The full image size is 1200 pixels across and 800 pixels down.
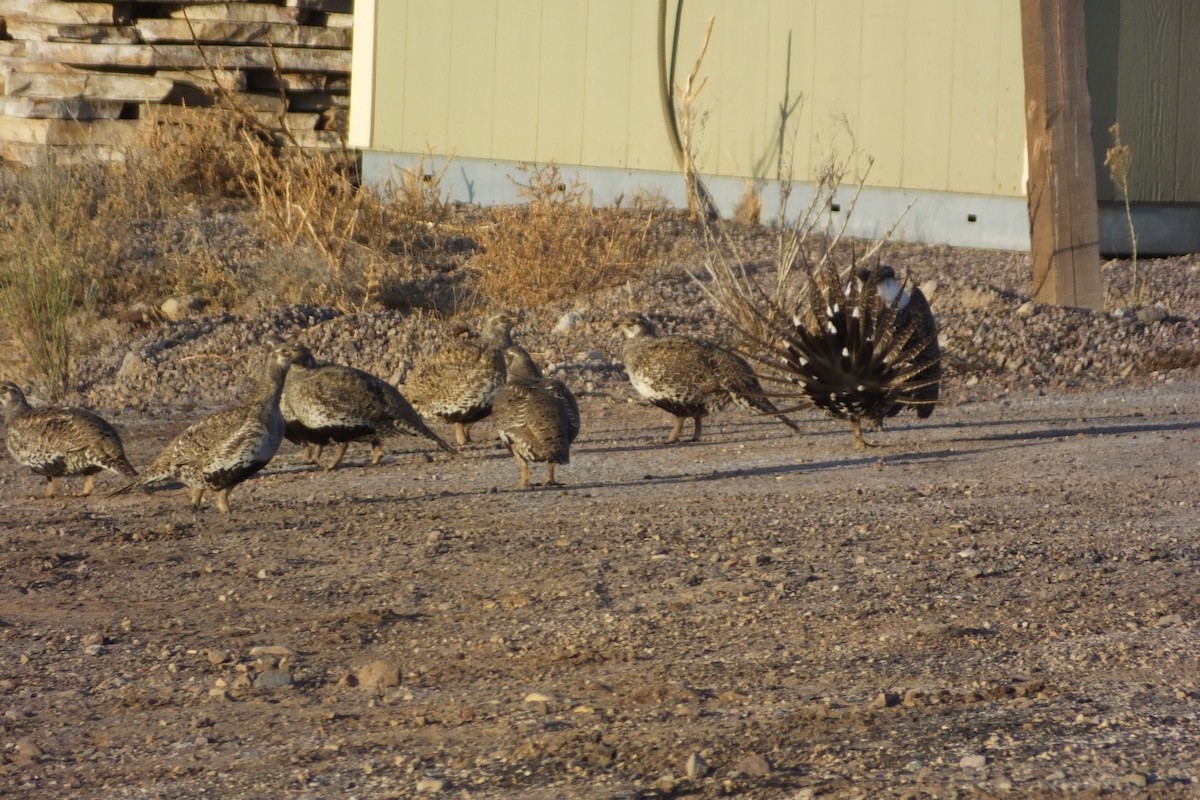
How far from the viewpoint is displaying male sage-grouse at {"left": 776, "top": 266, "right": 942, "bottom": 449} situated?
9.43 metres

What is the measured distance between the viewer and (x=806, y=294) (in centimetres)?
1310

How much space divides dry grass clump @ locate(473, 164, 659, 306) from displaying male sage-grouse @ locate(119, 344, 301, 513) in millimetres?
6407

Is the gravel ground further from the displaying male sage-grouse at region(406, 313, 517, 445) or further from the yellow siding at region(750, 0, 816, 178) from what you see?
the yellow siding at region(750, 0, 816, 178)

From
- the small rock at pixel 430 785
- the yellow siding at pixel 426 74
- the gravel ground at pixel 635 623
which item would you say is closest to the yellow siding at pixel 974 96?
the gravel ground at pixel 635 623

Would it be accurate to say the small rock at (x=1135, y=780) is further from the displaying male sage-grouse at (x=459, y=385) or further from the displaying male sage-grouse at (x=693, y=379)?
the displaying male sage-grouse at (x=459, y=385)

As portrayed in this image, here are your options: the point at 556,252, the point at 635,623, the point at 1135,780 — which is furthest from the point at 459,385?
the point at 1135,780

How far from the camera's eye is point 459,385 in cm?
1033

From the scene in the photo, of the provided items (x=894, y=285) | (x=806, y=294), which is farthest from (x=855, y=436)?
(x=806, y=294)

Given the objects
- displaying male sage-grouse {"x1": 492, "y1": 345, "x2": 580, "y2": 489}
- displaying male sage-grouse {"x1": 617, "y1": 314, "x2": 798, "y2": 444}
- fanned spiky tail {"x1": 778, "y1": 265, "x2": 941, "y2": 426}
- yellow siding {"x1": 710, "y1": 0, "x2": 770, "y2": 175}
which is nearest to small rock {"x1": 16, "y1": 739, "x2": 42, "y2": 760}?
displaying male sage-grouse {"x1": 492, "y1": 345, "x2": 580, "y2": 489}

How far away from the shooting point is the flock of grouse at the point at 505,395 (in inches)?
332

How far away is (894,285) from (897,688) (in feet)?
17.0

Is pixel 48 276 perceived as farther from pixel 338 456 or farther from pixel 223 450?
pixel 223 450

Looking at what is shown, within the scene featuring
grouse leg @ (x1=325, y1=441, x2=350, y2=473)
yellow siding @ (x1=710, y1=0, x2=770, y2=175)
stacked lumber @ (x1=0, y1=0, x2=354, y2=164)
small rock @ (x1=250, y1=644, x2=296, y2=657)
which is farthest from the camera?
stacked lumber @ (x1=0, y1=0, x2=354, y2=164)

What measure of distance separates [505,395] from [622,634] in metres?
3.62
